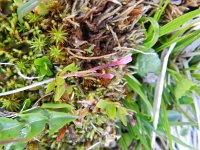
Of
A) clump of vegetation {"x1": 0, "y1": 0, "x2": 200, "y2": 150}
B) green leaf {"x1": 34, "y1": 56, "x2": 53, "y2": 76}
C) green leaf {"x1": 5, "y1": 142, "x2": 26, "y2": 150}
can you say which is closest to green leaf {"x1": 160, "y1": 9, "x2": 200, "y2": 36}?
clump of vegetation {"x1": 0, "y1": 0, "x2": 200, "y2": 150}

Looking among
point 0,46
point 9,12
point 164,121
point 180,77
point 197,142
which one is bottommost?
point 197,142

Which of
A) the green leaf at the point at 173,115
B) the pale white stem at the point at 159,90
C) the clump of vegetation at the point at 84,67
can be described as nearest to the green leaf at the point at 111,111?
the clump of vegetation at the point at 84,67

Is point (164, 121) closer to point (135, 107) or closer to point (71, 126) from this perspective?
point (135, 107)

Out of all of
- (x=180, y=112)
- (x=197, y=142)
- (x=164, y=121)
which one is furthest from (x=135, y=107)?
(x=197, y=142)

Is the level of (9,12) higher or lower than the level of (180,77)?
higher

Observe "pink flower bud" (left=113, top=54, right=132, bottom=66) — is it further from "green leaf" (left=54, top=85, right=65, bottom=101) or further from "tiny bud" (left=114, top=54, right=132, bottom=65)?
"green leaf" (left=54, top=85, right=65, bottom=101)

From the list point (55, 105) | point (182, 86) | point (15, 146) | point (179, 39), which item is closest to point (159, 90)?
point (182, 86)
